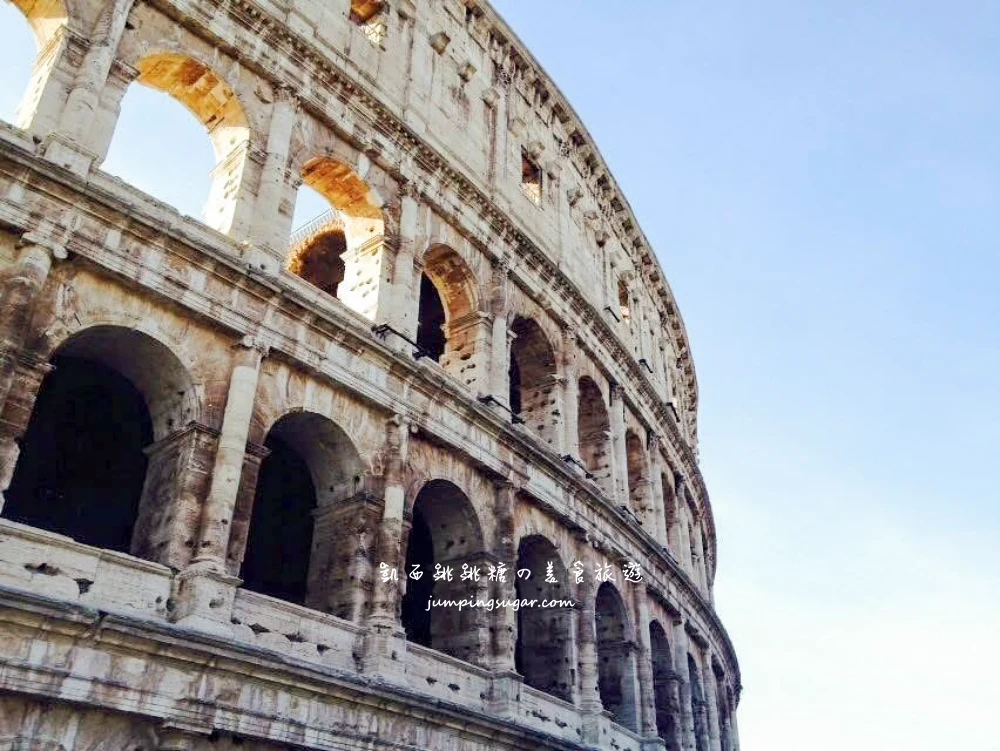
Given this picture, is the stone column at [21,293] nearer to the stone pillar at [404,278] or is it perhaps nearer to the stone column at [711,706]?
the stone pillar at [404,278]

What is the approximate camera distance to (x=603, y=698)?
14.5 m

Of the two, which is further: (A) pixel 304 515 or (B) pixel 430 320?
(B) pixel 430 320

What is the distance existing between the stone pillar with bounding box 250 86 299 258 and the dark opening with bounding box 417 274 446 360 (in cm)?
528

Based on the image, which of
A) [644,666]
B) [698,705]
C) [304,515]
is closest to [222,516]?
[304,515]

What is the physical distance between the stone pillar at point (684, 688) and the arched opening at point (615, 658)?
232 centimetres

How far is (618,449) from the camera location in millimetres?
16797

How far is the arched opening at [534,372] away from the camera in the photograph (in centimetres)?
1535

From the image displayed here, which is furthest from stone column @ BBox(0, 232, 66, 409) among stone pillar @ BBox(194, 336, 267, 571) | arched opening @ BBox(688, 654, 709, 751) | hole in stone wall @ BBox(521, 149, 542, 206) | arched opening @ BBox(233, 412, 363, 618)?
arched opening @ BBox(688, 654, 709, 751)

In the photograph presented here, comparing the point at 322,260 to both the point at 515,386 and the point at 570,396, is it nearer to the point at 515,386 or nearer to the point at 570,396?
the point at 515,386

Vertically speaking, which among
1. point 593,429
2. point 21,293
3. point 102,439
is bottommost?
point 21,293

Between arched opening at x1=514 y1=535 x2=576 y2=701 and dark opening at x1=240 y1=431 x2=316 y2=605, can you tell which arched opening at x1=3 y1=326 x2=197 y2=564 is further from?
arched opening at x1=514 y1=535 x2=576 y2=701

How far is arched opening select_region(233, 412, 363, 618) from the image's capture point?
10117mm

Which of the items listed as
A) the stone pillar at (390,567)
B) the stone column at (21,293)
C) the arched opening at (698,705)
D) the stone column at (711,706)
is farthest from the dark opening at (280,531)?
the stone column at (711,706)

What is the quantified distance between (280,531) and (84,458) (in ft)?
8.87
